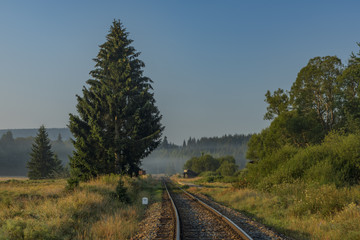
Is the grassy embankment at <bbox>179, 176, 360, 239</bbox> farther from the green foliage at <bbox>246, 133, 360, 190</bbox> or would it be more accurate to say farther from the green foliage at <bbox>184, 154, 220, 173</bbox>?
the green foliage at <bbox>184, 154, 220, 173</bbox>

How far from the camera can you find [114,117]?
26.0 meters

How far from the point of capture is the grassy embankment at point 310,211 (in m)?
8.45

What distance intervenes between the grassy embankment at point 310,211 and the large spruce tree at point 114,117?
12.8m

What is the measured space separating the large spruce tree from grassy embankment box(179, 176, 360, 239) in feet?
41.9

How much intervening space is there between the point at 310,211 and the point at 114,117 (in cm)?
1987

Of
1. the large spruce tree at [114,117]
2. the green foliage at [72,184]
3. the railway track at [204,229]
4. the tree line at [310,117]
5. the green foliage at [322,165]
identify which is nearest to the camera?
the railway track at [204,229]

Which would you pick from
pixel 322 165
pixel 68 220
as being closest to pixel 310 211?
pixel 322 165

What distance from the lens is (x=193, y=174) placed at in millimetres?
97812

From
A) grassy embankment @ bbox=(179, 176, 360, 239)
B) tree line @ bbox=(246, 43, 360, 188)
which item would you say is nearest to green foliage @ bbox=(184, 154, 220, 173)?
tree line @ bbox=(246, 43, 360, 188)

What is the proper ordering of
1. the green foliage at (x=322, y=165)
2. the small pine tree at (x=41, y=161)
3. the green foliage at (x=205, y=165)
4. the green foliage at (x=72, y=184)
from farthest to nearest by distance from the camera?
the green foliage at (x=205, y=165) < the small pine tree at (x=41, y=161) < the green foliage at (x=322, y=165) < the green foliage at (x=72, y=184)

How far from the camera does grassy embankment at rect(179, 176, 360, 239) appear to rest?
8.45m

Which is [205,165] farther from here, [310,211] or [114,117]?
[310,211]

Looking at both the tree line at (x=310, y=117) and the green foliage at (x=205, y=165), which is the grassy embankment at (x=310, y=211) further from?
the green foliage at (x=205, y=165)

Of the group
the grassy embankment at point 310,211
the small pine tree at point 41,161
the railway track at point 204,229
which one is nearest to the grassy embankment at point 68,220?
the railway track at point 204,229
